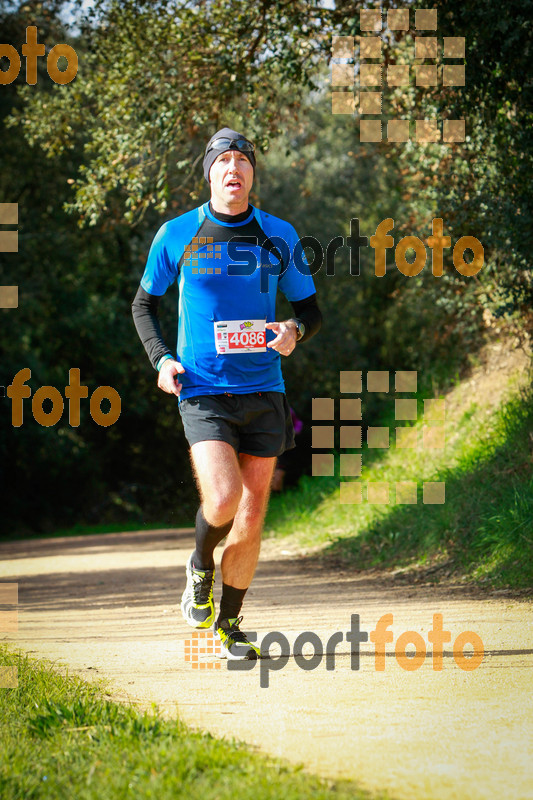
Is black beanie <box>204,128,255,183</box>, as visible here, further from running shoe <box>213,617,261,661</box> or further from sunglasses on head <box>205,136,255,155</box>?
running shoe <box>213,617,261,661</box>

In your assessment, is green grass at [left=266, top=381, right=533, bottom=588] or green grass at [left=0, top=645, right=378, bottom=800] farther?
green grass at [left=266, top=381, right=533, bottom=588]

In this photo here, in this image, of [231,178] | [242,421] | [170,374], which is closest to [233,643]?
[242,421]

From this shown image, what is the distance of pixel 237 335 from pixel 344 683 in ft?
5.42

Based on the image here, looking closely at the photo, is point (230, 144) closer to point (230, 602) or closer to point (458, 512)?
point (230, 602)

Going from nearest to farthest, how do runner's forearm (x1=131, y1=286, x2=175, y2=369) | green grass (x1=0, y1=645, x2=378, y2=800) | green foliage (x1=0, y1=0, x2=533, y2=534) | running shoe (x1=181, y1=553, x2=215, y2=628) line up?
1. green grass (x1=0, y1=645, x2=378, y2=800)
2. running shoe (x1=181, y1=553, x2=215, y2=628)
3. runner's forearm (x1=131, y1=286, x2=175, y2=369)
4. green foliage (x1=0, y1=0, x2=533, y2=534)

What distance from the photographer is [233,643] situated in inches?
189

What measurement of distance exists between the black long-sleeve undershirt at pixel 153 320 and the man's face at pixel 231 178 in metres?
0.60

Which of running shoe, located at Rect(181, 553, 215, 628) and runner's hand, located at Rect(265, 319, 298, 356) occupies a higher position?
runner's hand, located at Rect(265, 319, 298, 356)

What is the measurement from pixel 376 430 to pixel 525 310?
6.05 meters

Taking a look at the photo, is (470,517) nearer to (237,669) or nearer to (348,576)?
(348,576)

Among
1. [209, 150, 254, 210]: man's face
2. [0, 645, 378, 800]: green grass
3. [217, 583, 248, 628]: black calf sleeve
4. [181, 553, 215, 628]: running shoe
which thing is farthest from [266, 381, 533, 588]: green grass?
[0, 645, 378, 800]: green grass

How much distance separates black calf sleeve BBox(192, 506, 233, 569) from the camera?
182 inches

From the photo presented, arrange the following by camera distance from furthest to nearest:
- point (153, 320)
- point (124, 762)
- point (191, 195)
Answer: point (191, 195) → point (153, 320) → point (124, 762)

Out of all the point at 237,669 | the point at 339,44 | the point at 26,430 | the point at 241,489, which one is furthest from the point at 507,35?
the point at 26,430
